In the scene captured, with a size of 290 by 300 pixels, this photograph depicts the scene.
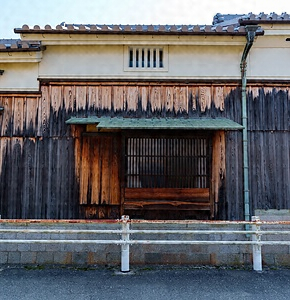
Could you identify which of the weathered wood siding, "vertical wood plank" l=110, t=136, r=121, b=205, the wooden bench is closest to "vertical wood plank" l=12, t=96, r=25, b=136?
the weathered wood siding

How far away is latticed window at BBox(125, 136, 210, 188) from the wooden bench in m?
0.12

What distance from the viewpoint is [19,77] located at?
7.75 meters

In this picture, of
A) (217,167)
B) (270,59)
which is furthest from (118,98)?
(270,59)

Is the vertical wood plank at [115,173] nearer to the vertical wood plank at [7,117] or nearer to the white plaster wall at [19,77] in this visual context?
the white plaster wall at [19,77]

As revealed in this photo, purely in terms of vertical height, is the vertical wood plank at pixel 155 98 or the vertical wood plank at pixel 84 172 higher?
the vertical wood plank at pixel 155 98

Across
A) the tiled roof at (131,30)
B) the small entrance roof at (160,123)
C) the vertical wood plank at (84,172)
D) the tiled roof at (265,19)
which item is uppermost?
the tiled roof at (265,19)

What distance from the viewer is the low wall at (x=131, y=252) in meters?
6.94

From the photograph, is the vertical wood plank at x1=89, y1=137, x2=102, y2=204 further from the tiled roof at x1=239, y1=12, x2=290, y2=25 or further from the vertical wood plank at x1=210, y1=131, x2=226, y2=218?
the tiled roof at x1=239, y1=12, x2=290, y2=25

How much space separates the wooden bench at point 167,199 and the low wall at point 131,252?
0.43 m

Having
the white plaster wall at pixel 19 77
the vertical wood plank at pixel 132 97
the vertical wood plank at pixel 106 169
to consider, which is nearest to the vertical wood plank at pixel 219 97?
the vertical wood plank at pixel 132 97

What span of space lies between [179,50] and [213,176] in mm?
3423

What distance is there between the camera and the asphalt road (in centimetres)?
512

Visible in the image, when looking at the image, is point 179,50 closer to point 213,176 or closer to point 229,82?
point 229,82

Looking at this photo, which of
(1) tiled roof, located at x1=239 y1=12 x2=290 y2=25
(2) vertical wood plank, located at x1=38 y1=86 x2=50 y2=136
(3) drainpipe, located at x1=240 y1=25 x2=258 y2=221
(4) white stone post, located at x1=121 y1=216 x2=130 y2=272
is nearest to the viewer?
(4) white stone post, located at x1=121 y1=216 x2=130 y2=272
